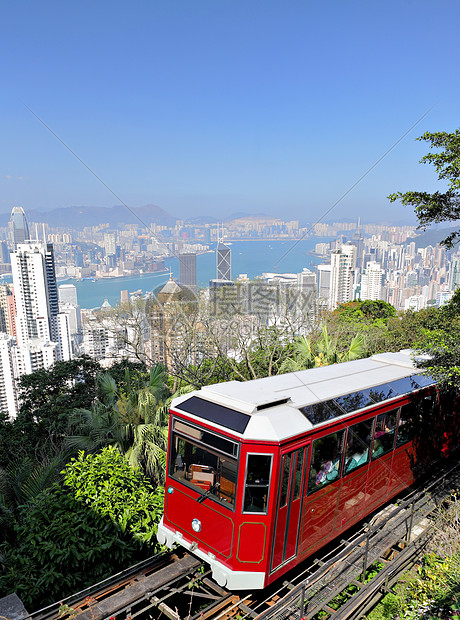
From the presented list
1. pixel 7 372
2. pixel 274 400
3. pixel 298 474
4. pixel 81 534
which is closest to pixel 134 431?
pixel 81 534

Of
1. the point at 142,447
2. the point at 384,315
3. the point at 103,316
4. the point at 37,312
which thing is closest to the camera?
the point at 142,447

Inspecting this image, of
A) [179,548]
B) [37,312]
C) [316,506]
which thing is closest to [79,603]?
[179,548]

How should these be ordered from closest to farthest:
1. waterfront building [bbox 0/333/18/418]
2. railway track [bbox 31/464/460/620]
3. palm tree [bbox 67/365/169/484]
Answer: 1. railway track [bbox 31/464/460/620]
2. palm tree [bbox 67/365/169/484]
3. waterfront building [bbox 0/333/18/418]

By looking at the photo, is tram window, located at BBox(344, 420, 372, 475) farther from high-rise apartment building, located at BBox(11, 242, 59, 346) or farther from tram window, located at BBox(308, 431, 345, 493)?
high-rise apartment building, located at BBox(11, 242, 59, 346)

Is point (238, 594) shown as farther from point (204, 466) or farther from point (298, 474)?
point (298, 474)

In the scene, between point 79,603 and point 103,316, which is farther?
point 103,316

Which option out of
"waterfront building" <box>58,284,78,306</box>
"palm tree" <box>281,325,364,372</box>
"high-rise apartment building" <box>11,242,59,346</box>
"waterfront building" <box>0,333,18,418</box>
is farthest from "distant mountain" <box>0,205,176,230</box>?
"palm tree" <box>281,325,364,372</box>

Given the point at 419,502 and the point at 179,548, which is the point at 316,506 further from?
the point at 419,502
